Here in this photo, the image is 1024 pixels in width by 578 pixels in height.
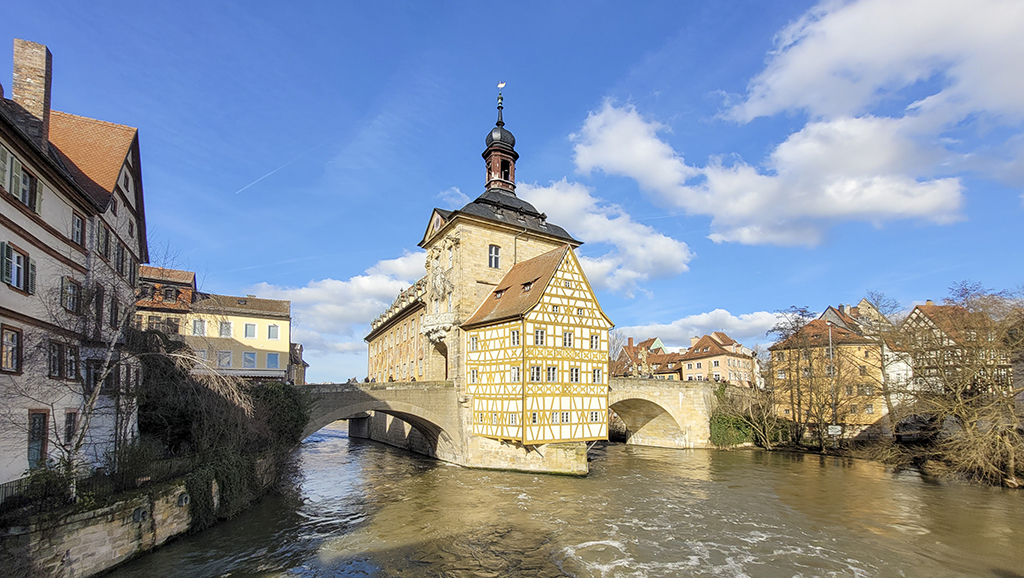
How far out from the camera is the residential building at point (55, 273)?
10969mm

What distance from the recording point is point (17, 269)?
11.4m

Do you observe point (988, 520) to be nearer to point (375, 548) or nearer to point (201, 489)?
point (375, 548)

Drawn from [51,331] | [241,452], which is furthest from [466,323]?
[51,331]

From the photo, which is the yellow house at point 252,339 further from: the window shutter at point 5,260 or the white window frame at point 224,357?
the window shutter at point 5,260

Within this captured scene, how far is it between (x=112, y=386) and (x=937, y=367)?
33.0 metres

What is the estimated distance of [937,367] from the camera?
81.2ft

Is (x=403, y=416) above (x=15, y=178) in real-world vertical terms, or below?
below

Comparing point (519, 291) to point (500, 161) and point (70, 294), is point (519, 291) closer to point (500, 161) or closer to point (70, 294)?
point (500, 161)

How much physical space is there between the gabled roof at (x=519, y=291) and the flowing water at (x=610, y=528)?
7229mm

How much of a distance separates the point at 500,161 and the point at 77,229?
77.7 feet

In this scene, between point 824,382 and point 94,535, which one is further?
point 824,382

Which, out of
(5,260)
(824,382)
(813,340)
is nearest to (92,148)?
(5,260)

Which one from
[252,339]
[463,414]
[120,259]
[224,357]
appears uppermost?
[120,259]

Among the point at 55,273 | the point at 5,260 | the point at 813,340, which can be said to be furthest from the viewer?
the point at 813,340
